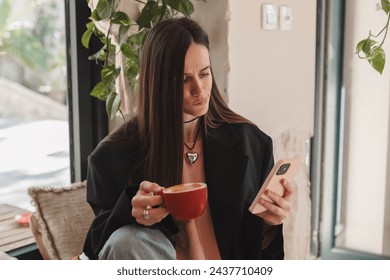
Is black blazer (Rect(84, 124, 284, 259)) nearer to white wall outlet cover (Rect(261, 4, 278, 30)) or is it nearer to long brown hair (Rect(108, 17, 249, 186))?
long brown hair (Rect(108, 17, 249, 186))

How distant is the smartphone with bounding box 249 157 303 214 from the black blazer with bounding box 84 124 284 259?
7cm

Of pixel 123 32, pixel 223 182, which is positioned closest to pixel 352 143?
pixel 223 182

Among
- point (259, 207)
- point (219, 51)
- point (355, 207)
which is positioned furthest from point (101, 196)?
point (355, 207)

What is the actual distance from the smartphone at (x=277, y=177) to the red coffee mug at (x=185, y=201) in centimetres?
12

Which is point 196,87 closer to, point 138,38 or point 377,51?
point 138,38

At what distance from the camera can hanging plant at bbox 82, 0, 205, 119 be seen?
1198mm

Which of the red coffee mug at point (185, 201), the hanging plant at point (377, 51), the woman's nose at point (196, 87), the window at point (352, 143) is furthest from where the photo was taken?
the window at point (352, 143)

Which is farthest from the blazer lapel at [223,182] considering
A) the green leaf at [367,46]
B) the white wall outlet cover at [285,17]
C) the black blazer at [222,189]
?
the green leaf at [367,46]

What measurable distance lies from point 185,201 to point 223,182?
177 mm

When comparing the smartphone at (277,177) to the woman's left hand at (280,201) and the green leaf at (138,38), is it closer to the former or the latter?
the woman's left hand at (280,201)

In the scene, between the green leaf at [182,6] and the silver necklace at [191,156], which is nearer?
the silver necklace at [191,156]

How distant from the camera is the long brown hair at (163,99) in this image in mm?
1027
